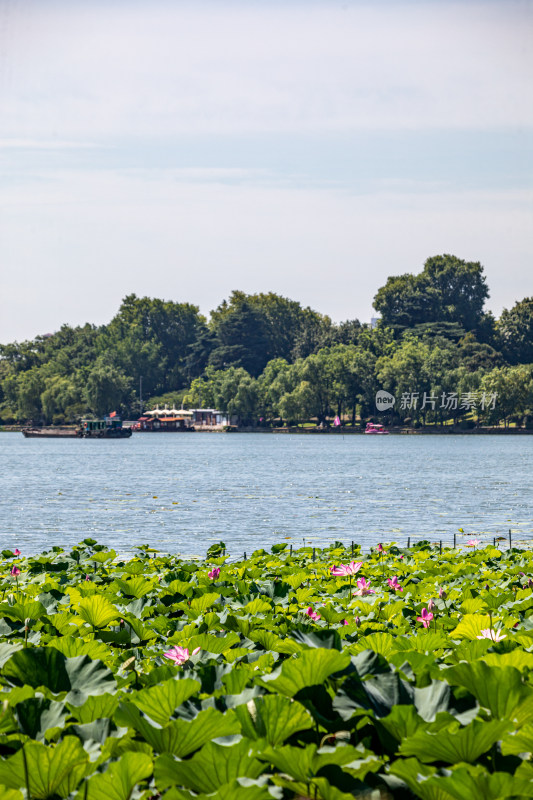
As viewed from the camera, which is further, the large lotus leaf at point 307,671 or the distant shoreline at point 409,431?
the distant shoreline at point 409,431

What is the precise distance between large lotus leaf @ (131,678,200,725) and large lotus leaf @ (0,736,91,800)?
40 cm

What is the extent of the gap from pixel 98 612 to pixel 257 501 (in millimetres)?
32826

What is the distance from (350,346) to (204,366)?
3502cm

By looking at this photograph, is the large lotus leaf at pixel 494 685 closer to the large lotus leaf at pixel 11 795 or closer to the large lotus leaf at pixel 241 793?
the large lotus leaf at pixel 241 793

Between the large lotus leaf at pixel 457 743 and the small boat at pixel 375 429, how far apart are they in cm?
12532

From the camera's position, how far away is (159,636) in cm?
554

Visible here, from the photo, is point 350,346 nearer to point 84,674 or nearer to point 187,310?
point 187,310

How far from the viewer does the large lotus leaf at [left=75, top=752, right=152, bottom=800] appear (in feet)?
8.29

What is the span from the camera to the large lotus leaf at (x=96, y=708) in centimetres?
311

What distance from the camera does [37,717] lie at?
3.05m

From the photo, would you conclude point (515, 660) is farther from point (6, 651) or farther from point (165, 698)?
point (6, 651)

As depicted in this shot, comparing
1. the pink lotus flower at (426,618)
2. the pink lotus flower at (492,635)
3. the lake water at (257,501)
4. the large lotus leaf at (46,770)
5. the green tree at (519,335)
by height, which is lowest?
the lake water at (257,501)

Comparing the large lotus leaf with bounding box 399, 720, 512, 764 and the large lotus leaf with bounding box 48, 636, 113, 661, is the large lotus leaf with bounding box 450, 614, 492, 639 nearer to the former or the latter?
the large lotus leaf with bounding box 48, 636, 113, 661

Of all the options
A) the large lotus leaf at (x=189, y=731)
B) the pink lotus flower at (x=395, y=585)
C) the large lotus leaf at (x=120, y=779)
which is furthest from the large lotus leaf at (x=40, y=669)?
the pink lotus flower at (x=395, y=585)
